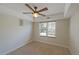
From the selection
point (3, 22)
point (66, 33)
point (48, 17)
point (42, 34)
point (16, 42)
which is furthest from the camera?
point (42, 34)

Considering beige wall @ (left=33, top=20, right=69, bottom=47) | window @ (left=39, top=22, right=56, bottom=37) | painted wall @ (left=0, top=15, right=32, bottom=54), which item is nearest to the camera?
painted wall @ (left=0, top=15, right=32, bottom=54)

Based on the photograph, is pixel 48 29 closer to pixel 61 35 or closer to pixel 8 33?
pixel 61 35

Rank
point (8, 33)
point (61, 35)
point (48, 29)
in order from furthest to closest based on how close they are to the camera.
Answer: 1. point (48, 29)
2. point (61, 35)
3. point (8, 33)

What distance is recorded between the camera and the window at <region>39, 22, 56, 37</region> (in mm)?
6480

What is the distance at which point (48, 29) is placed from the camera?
22.3ft

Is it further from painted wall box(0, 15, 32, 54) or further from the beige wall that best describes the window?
painted wall box(0, 15, 32, 54)

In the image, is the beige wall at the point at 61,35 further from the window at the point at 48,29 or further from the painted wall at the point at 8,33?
the painted wall at the point at 8,33

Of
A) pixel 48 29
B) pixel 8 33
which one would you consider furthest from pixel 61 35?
pixel 8 33

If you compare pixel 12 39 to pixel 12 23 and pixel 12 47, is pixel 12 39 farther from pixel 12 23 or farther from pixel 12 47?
pixel 12 23

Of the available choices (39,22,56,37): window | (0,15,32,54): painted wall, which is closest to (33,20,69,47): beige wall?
(39,22,56,37): window

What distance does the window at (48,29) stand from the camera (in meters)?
6.48

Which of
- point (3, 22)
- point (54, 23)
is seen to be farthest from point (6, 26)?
point (54, 23)

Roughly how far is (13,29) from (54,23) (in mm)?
2966
